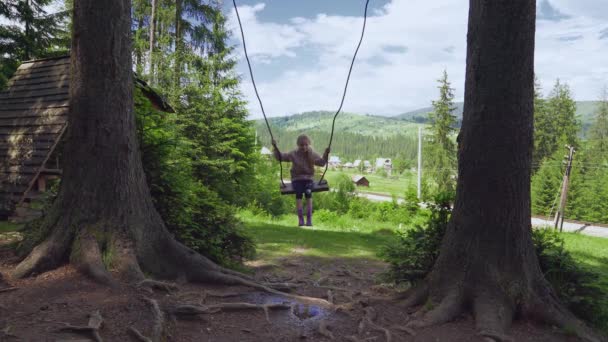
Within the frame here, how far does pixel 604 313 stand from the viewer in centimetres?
482

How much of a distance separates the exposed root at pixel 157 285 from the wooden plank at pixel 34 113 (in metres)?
7.53

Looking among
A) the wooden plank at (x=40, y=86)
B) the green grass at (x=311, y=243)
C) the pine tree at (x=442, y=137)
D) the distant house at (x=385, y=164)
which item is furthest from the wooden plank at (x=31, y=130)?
the distant house at (x=385, y=164)

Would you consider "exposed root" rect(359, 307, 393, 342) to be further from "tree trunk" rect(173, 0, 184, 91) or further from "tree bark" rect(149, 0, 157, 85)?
"tree trunk" rect(173, 0, 184, 91)

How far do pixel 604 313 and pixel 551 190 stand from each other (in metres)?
50.3

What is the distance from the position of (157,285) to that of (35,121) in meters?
8.27

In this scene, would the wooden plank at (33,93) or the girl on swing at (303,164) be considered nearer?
the girl on swing at (303,164)

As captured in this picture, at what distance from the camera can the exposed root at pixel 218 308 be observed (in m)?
4.39

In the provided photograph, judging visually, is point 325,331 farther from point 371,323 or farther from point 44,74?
point 44,74

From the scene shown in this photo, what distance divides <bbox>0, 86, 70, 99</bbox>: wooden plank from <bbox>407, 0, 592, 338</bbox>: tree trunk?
33.2 feet

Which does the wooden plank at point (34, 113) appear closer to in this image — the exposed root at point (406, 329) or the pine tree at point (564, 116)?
the exposed root at point (406, 329)

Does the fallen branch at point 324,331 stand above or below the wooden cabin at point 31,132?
below

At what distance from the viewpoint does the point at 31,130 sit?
1070 centimetres

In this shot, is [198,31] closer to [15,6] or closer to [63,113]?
[15,6]

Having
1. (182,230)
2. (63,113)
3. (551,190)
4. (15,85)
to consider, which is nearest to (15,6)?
(15,85)
